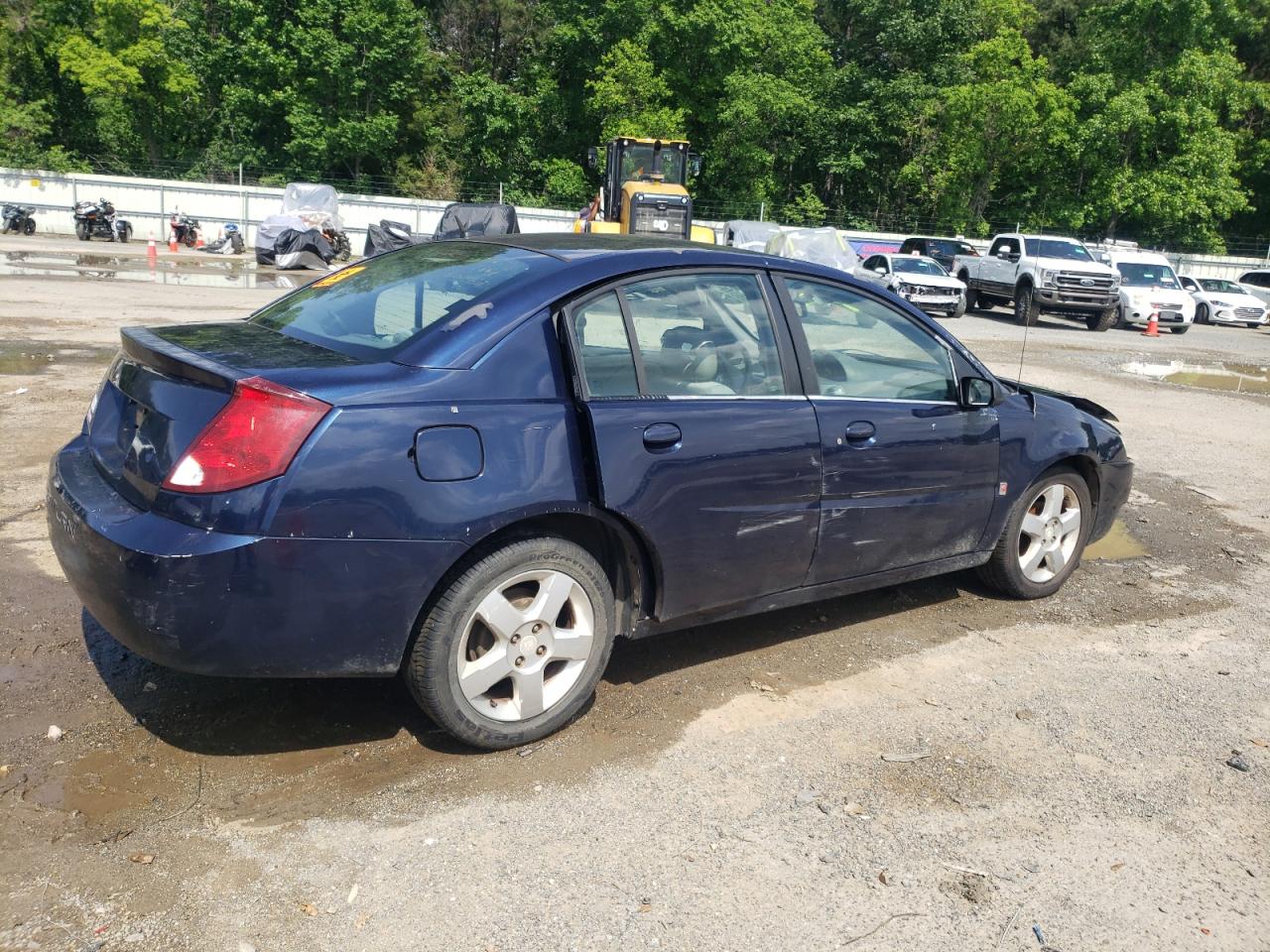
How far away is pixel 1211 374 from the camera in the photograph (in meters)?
17.3

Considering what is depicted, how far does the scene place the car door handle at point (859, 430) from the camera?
4207 millimetres

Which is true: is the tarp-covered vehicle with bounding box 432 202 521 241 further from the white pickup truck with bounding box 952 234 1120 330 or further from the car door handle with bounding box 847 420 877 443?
the car door handle with bounding box 847 420 877 443

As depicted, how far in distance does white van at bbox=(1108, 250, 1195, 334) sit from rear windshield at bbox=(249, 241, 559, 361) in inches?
1006

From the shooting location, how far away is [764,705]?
405cm

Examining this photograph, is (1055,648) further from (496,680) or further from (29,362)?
(29,362)

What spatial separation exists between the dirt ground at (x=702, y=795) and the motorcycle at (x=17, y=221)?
36.6m

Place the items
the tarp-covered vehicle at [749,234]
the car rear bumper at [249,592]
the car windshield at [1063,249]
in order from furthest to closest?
the tarp-covered vehicle at [749,234] → the car windshield at [1063,249] → the car rear bumper at [249,592]

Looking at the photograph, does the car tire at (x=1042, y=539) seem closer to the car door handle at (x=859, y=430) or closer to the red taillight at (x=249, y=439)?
the car door handle at (x=859, y=430)

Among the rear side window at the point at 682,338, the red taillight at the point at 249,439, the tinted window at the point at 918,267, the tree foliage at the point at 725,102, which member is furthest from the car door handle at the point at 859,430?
the tree foliage at the point at 725,102

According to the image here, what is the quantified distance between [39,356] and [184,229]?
2820 centimetres

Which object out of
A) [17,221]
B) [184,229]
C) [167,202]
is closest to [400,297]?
[184,229]

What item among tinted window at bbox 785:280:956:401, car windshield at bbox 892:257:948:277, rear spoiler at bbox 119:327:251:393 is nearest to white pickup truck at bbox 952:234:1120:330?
car windshield at bbox 892:257:948:277

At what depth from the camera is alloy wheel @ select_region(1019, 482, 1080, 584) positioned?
205 inches

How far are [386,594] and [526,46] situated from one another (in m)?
54.0
